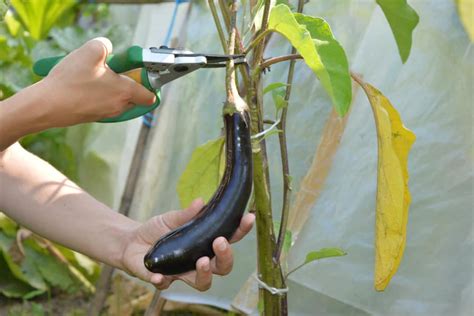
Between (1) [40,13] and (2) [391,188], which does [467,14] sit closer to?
(2) [391,188]

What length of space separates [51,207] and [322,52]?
564mm

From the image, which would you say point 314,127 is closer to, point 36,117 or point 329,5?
point 329,5

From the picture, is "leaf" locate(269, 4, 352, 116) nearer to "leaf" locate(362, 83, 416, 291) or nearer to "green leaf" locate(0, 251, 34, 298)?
"leaf" locate(362, 83, 416, 291)

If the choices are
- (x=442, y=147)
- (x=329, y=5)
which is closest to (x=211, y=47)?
(x=329, y=5)

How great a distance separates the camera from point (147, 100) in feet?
3.23

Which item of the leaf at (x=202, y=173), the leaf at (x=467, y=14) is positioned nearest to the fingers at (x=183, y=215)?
the leaf at (x=202, y=173)

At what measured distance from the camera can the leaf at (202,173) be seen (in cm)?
126

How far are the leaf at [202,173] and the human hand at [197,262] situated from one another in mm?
176

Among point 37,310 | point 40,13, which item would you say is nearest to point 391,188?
point 37,310

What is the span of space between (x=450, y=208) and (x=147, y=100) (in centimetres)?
66

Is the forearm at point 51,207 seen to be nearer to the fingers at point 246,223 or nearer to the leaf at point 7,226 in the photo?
the fingers at point 246,223

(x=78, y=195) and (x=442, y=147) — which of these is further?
(x=442, y=147)

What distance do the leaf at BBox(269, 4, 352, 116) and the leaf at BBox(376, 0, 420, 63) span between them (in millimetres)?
186

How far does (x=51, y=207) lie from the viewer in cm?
124
